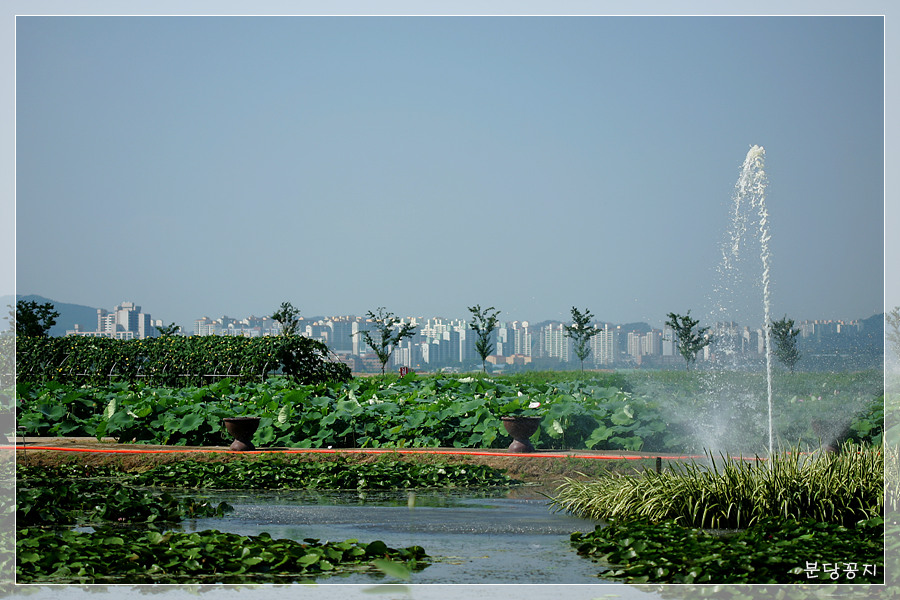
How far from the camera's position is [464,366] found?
176ft

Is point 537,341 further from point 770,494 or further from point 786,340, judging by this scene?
point 770,494

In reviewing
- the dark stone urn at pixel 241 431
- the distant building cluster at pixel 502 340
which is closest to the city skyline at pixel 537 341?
the distant building cluster at pixel 502 340

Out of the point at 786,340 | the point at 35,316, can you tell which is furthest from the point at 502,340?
the point at 35,316

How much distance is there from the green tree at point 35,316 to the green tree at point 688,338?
23.8 m

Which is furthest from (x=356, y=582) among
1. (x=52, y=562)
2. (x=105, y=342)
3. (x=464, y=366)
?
(x=464, y=366)

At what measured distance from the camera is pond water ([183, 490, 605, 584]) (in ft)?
17.9

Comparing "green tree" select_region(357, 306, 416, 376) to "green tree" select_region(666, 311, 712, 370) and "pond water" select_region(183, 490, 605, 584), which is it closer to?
"green tree" select_region(666, 311, 712, 370)

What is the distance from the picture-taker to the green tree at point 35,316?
29.3 meters

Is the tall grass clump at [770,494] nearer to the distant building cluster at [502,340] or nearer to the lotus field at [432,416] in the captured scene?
the lotus field at [432,416]

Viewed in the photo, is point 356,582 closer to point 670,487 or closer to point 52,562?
point 52,562

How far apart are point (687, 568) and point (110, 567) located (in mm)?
3436

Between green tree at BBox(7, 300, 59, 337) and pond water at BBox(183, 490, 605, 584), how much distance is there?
22.9m

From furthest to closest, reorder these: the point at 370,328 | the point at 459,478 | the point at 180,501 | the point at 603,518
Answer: the point at 370,328, the point at 459,478, the point at 180,501, the point at 603,518

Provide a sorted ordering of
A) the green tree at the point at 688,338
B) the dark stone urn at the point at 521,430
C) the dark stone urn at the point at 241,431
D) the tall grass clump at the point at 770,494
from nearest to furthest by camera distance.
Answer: the tall grass clump at the point at 770,494 → the dark stone urn at the point at 521,430 → the dark stone urn at the point at 241,431 → the green tree at the point at 688,338
